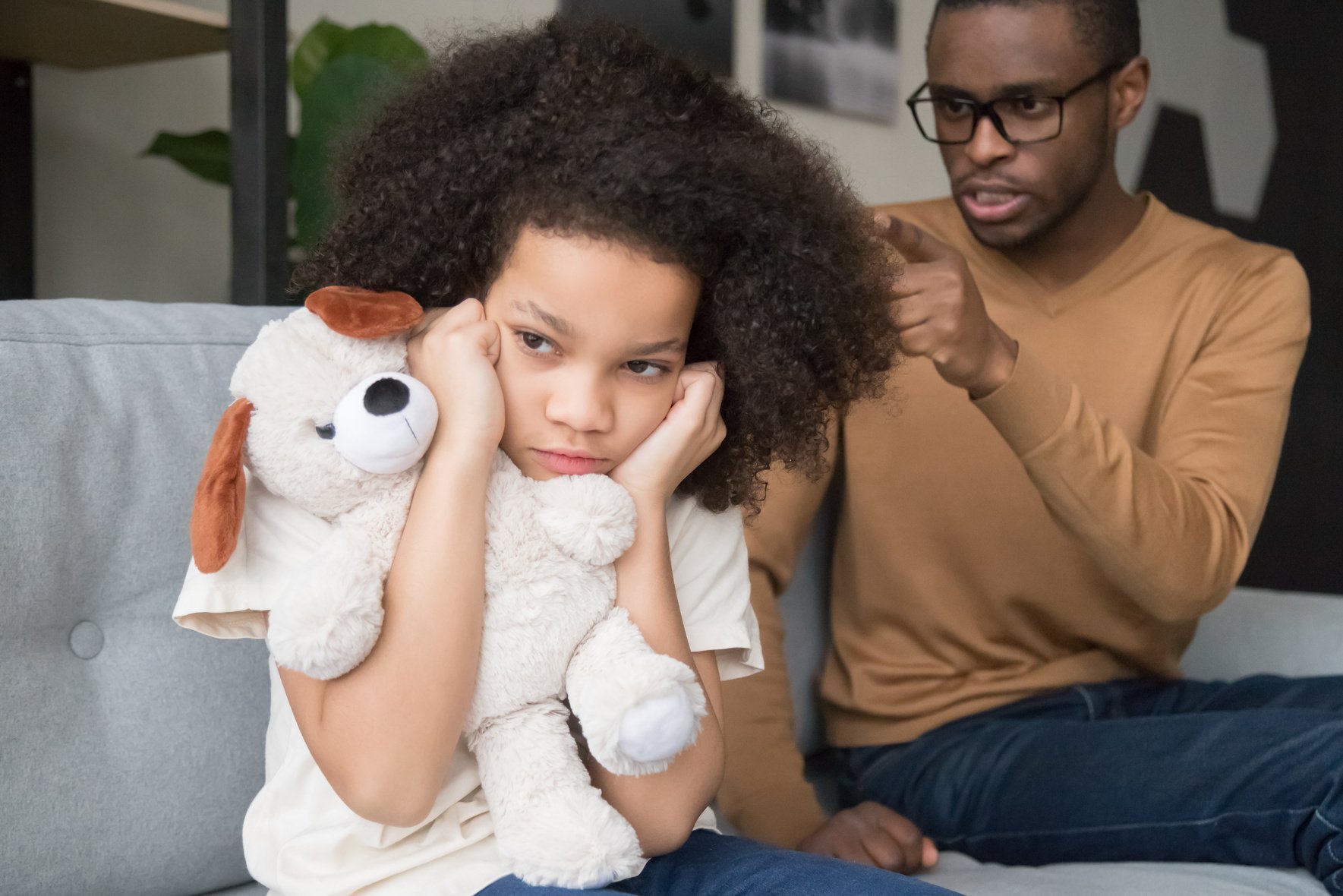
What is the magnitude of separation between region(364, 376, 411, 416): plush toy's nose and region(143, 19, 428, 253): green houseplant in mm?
1165

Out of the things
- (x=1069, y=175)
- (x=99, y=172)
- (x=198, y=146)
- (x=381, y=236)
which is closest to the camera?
(x=381, y=236)

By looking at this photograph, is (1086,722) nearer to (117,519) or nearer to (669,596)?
(669,596)

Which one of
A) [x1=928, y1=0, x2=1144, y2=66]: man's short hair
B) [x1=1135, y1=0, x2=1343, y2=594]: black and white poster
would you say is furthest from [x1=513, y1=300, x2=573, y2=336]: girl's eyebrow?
[x1=1135, y1=0, x2=1343, y2=594]: black and white poster

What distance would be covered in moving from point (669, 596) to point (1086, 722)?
0.71m

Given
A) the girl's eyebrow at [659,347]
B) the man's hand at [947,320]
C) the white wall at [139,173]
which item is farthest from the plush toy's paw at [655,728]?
the white wall at [139,173]

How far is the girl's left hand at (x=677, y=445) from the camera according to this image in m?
0.90

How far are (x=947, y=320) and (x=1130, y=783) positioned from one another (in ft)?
1.70

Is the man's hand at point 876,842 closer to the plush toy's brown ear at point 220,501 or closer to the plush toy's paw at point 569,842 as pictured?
the plush toy's paw at point 569,842

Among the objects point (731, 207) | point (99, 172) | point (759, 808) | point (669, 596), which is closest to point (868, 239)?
point (731, 207)

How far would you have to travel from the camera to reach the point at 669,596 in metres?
0.88

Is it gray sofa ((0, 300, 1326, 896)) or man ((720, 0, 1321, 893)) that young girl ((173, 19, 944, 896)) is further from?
man ((720, 0, 1321, 893))

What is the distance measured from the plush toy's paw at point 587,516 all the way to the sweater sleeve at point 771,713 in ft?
1.38

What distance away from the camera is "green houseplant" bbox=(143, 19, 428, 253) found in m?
1.91

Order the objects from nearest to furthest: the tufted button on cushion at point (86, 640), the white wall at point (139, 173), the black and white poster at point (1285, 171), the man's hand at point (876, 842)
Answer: the tufted button on cushion at point (86, 640)
the man's hand at point (876, 842)
the white wall at point (139, 173)
the black and white poster at point (1285, 171)
